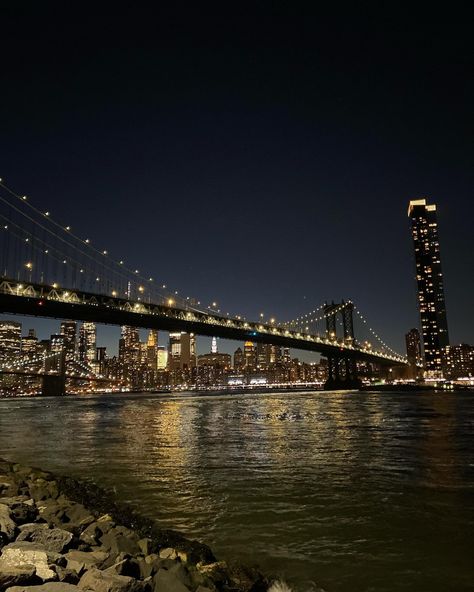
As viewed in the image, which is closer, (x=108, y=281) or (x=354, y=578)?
(x=354, y=578)

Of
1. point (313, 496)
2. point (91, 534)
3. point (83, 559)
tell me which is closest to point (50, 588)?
point (83, 559)

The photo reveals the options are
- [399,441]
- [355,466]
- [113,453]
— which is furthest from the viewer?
[399,441]

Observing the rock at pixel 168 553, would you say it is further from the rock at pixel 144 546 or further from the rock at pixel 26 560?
the rock at pixel 26 560

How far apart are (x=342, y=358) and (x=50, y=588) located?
9860cm

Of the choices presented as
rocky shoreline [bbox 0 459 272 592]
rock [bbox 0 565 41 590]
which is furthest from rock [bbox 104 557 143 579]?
rock [bbox 0 565 41 590]

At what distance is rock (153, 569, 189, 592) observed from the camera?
12.8 feet

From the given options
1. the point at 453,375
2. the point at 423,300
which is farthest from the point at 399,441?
the point at 423,300

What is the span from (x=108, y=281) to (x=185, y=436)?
63.6 meters

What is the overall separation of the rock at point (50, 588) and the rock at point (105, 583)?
11cm

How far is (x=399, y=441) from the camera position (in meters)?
16.2

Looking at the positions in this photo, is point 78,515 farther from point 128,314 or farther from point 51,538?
point 128,314

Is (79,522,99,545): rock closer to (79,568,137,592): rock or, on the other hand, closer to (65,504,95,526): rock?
(65,504,95,526): rock

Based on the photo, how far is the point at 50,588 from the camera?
11.7 feet

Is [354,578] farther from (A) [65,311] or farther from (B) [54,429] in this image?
(A) [65,311]
